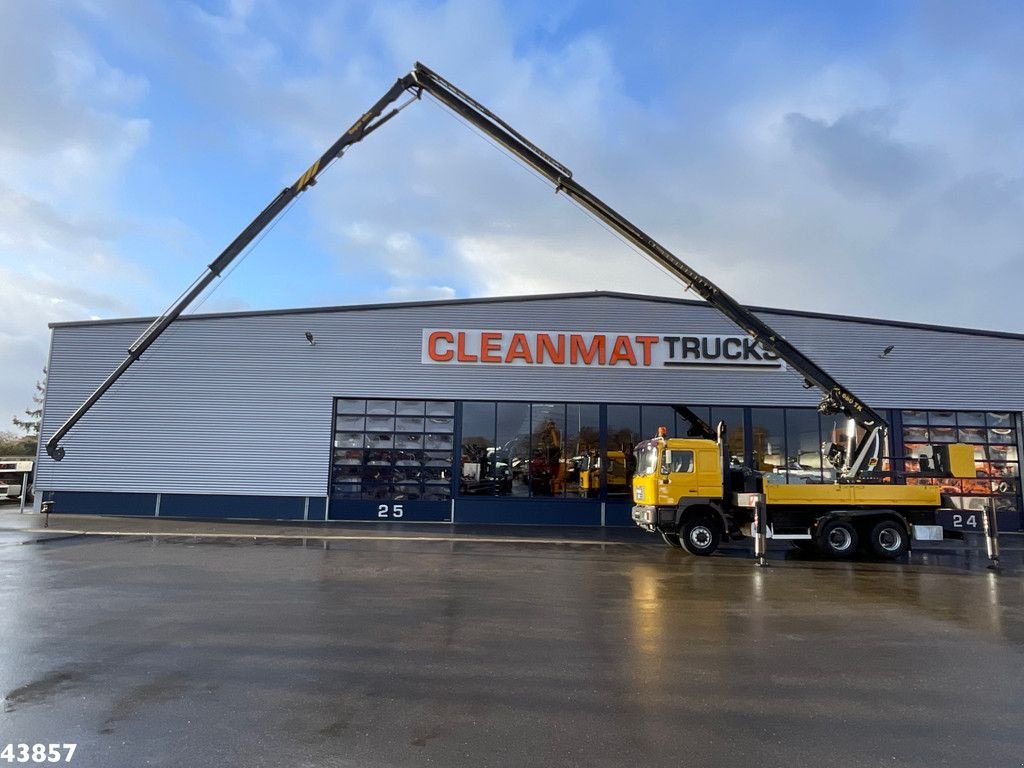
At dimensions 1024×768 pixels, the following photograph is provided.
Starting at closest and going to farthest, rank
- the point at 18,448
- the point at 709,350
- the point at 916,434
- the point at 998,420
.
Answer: the point at 709,350 → the point at 916,434 → the point at 998,420 → the point at 18,448

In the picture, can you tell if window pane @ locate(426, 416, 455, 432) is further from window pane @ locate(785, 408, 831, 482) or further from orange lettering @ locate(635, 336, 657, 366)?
window pane @ locate(785, 408, 831, 482)

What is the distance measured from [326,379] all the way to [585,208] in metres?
11.3

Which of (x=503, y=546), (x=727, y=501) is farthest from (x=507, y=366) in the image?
(x=727, y=501)

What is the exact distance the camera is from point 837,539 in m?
15.0

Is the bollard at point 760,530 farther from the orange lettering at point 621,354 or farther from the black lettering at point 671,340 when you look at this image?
the black lettering at point 671,340

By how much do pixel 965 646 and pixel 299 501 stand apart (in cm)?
1893

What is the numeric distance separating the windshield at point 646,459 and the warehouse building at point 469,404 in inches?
218

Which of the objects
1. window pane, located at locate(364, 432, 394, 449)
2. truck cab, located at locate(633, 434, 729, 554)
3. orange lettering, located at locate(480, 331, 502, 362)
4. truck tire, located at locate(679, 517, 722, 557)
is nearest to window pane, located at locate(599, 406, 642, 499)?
orange lettering, located at locate(480, 331, 502, 362)

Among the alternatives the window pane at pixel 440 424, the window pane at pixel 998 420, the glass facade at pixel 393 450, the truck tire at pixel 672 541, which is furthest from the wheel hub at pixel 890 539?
the window pane at pixel 440 424

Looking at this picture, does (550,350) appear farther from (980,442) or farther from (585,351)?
(980,442)

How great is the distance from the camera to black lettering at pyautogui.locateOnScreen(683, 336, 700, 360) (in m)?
22.6

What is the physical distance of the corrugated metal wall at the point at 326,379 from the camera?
71.8ft

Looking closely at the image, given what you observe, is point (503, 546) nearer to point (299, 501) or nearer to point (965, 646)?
point (299, 501)

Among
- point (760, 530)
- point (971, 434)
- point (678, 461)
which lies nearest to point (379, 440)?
point (678, 461)
